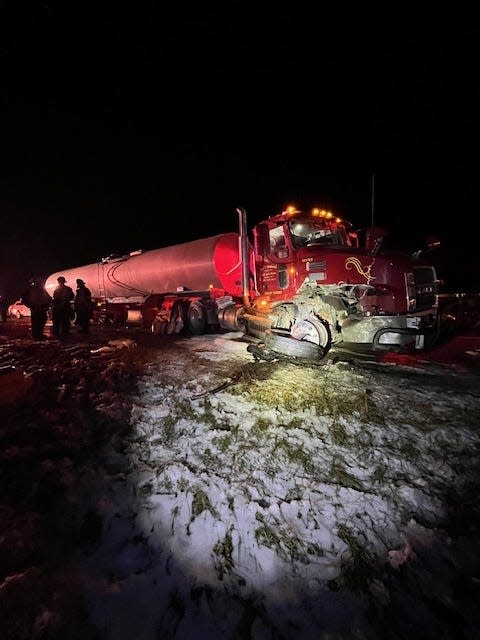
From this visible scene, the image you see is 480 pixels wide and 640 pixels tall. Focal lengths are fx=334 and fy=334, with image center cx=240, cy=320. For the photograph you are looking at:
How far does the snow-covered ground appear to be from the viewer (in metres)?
1.76

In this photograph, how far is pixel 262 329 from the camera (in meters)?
6.95

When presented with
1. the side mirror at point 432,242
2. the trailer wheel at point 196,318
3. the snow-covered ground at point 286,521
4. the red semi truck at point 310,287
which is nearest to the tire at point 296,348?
the red semi truck at point 310,287

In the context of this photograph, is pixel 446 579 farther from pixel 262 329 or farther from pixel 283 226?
pixel 283 226

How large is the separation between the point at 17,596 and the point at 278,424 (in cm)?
227


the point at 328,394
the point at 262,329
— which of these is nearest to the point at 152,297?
the point at 262,329

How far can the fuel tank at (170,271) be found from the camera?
9109 mm

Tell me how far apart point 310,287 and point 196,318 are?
4259 mm

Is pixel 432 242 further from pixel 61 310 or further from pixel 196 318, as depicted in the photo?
pixel 61 310

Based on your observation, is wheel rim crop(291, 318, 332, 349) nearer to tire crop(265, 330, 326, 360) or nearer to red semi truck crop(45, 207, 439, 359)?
red semi truck crop(45, 207, 439, 359)

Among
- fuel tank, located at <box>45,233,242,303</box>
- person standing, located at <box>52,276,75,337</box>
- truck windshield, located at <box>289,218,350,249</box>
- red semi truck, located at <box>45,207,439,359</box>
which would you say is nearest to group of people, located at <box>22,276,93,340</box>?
person standing, located at <box>52,276,75,337</box>

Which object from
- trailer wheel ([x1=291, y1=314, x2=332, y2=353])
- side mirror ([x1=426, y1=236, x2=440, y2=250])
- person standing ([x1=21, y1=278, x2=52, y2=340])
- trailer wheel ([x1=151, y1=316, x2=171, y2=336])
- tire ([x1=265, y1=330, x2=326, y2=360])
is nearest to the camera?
tire ([x1=265, y1=330, x2=326, y2=360])

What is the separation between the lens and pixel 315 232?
7.05m

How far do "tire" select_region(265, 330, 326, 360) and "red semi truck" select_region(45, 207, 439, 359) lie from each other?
17mm

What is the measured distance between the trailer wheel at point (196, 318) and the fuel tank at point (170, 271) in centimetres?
52
